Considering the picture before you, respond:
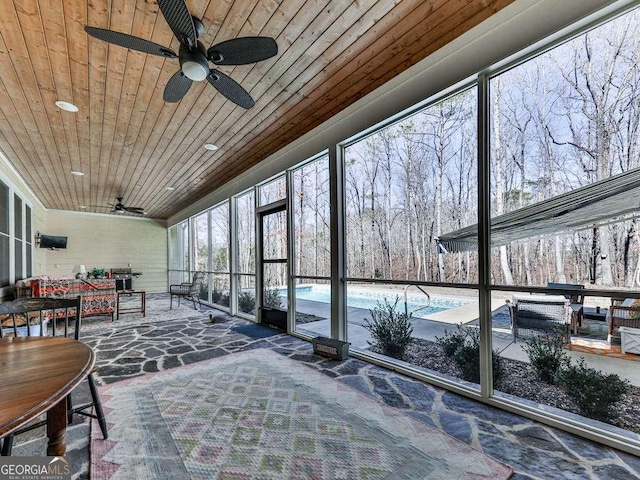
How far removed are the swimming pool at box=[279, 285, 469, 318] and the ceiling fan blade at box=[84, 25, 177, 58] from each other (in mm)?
3049

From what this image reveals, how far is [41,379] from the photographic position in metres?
1.11

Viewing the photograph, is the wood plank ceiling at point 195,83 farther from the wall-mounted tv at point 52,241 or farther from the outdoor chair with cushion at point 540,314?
the wall-mounted tv at point 52,241

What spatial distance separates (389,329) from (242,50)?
3125mm

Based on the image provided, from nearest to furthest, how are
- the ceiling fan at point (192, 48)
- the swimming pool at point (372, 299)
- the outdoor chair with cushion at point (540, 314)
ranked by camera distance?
the ceiling fan at point (192, 48) → the outdoor chair with cushion at point (540, 314) → the swimming pool at point (372, 299)

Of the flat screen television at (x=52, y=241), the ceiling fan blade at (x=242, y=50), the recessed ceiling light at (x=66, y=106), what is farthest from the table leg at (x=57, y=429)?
the flat screen television at (x=52, y=241)

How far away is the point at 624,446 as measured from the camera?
1873mm

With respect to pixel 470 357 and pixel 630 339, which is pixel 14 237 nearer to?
pixel 470 357

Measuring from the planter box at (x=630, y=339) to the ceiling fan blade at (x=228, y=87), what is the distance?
3347mm

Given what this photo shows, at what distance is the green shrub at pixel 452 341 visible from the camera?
2848 mm

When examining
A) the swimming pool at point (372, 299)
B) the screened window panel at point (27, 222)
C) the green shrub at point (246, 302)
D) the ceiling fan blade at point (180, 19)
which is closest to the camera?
the ceiling fan blade at point (180, 19)

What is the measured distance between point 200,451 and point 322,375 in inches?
57.3

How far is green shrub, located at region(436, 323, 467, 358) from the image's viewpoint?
9.34 feet

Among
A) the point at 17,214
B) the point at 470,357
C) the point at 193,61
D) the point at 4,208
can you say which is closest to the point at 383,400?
the point at 470,357

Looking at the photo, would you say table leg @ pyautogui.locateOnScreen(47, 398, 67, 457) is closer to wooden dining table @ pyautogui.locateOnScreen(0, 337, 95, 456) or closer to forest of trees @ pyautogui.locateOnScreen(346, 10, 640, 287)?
wooden dining table @ pyautogui.locateOnScreen(0, 337, 95, 456)
